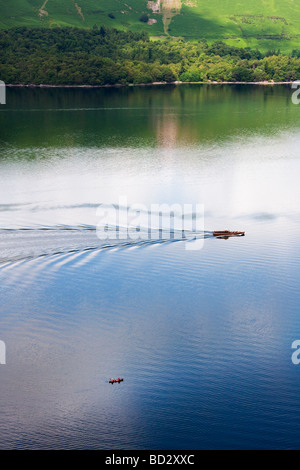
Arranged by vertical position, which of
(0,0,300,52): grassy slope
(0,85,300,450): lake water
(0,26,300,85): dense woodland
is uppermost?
(0,0,300,52): grassy slope

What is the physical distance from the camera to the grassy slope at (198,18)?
155 m

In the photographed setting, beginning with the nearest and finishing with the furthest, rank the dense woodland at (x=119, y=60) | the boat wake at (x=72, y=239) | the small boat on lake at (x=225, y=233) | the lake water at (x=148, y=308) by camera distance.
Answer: the lake water at (x=148, y=308)
the boat wake at (x=72, y=239)
the small boat on lake at (x=225, y=233)
the dense woodland at (x=119, y=60)

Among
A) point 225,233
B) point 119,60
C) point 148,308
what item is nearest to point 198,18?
point 119,60

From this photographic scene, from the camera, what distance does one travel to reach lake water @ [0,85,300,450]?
14016 mm

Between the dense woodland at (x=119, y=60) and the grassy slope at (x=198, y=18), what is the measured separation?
52.3 feet

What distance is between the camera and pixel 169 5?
178375 mm

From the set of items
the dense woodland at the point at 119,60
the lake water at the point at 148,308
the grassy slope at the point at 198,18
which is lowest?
the lake water at the point at 148,308

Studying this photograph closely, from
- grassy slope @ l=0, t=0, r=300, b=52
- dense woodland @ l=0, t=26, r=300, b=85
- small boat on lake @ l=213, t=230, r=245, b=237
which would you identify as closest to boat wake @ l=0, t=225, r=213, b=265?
small boat on lake @ l=213, t=230, r=245, b=237

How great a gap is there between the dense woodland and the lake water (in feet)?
223

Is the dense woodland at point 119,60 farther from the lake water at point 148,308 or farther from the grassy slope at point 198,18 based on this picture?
the lake water at point 148,308

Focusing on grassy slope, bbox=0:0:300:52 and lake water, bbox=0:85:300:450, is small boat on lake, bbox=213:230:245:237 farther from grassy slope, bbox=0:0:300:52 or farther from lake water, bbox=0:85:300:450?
grassy slope, bbox=0:0:300:52

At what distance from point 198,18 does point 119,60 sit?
6491 centimetres

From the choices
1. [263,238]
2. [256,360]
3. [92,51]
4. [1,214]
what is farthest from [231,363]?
[92,51]

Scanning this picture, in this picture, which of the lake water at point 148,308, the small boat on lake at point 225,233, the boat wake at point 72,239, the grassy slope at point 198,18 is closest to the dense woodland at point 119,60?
the grassy slope at point 198,18
